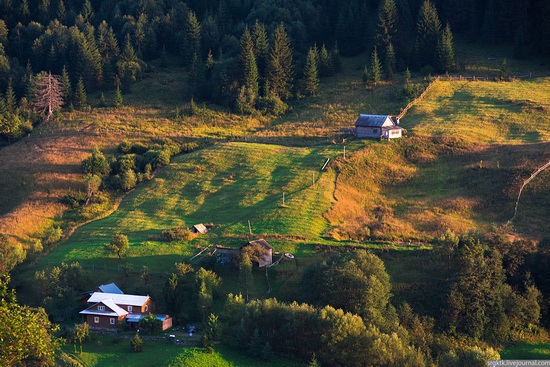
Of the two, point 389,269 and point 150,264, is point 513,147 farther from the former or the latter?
point 150,264

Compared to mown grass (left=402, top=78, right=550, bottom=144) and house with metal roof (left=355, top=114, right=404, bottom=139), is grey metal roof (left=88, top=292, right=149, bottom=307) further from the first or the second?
mown grass (left=402, top=78, right=550, bottom=144)

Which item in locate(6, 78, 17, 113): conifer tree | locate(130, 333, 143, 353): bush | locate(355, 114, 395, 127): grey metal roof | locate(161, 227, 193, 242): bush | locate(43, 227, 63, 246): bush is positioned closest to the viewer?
locate(130, 333, 143, 353): bush

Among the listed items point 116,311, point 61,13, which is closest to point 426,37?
point 61,13

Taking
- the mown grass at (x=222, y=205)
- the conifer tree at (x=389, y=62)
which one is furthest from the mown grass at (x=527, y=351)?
the conifer tree at (x=389, y=62)

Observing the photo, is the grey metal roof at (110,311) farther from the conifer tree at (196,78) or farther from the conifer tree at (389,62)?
the conifer tree at (389,62)

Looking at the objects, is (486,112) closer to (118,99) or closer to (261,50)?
(261,50)

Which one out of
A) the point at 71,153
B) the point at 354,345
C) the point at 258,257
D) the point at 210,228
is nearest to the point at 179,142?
the point at 71,153

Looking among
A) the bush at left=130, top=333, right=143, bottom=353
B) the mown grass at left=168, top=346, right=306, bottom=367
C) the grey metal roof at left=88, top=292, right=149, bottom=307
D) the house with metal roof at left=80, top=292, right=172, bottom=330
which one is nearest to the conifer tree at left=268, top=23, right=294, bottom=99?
the grey metal roof at left=88, top=292, right=149, bottom=307
